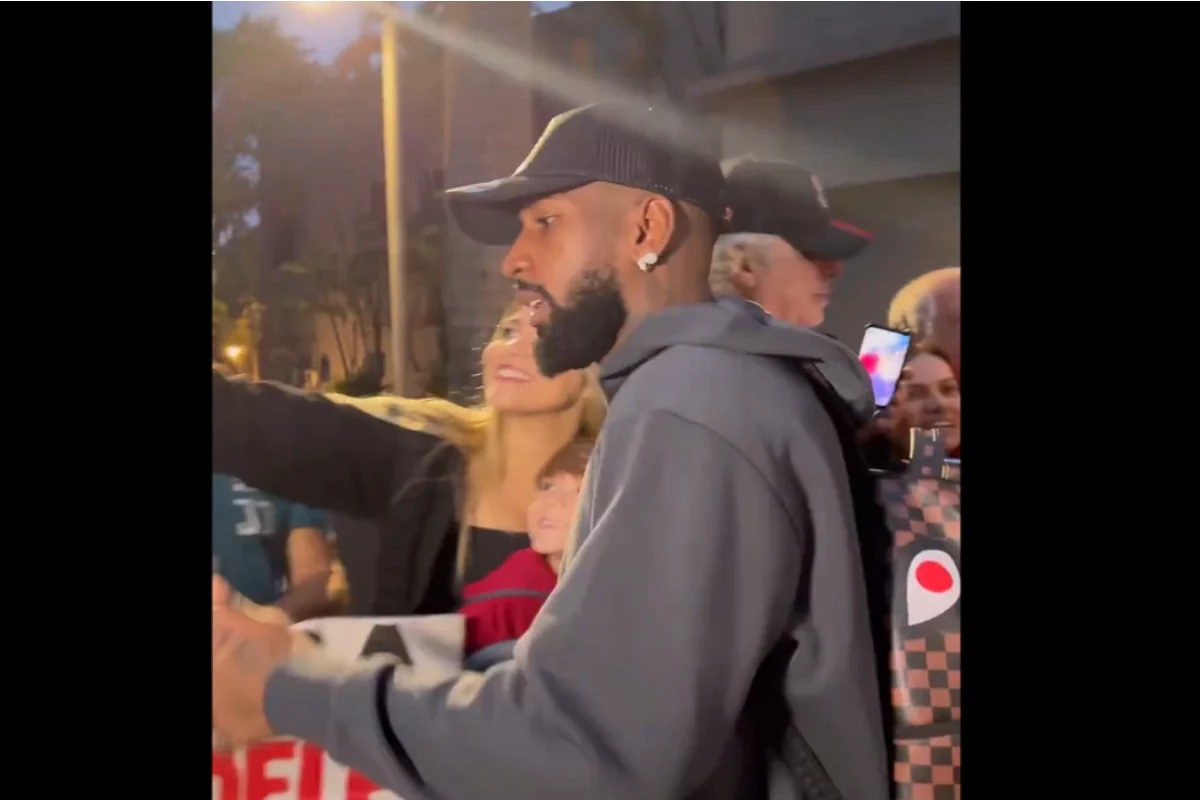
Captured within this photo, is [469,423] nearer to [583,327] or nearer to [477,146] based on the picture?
[583,327]

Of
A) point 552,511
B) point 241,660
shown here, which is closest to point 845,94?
point 552,511

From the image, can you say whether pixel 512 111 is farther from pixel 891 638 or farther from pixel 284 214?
pixel 891 638

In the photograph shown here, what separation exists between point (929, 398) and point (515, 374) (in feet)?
1.88

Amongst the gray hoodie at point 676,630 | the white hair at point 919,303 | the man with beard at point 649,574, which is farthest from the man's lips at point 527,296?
the white hair at point 919,303

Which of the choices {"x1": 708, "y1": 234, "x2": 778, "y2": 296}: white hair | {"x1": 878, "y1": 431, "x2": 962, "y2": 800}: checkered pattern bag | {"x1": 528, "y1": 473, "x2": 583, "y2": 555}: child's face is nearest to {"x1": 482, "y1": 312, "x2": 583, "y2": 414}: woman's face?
{"x1": 528, "y1": 473, "x2": 583, "y2": 555}: child's face

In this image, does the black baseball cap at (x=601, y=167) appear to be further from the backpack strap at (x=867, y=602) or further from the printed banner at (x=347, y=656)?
the printed banner at (x=347, y=656)

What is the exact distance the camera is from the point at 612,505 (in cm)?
118

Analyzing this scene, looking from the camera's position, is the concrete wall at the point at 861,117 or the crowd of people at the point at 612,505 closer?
the crowd of people at the point at 612,505

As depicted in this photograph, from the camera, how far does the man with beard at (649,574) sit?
3.79ft

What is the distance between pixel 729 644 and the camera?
116 cm

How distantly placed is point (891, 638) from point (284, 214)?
1014 mm

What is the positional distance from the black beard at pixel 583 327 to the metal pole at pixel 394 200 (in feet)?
0.62
